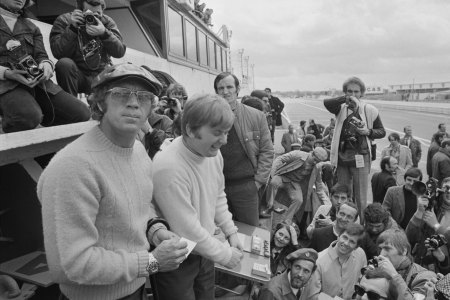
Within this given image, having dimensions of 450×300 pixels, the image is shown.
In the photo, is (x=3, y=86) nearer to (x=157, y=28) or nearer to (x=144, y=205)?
(x=144, y=205)

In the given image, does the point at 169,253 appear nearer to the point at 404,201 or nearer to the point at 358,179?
the point at 358,179

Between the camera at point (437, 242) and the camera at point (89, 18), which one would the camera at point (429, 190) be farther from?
the camera at point (89, 18)

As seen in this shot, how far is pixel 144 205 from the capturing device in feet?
5.71

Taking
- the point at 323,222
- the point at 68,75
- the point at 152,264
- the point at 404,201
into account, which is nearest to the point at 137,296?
the point at 152,264

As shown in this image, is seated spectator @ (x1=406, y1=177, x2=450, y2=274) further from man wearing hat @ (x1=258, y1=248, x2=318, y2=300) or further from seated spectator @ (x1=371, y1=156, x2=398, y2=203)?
man wearing hat @ (x1=258, y1=248, x2=318, y2=300)

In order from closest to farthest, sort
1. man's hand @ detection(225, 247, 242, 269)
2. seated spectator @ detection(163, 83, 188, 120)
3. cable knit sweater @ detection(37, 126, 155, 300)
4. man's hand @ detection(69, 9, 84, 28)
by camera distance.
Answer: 1. cable knit sweater @ detection(37, 126, 155, 300)
2. man's hand @ detection(225, 247, 242, 269)
3. man's hand @ detection(69, 9, 84, 28)
4. seated spectator @ detection(163, 83, 188, 120)

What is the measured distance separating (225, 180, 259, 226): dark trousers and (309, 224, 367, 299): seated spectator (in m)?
0.88

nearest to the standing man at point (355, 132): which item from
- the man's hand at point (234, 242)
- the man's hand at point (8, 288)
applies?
the man's hand at point (234, 242)

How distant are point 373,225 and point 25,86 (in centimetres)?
379

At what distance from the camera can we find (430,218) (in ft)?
13.7

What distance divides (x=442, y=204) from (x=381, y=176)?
1.62m

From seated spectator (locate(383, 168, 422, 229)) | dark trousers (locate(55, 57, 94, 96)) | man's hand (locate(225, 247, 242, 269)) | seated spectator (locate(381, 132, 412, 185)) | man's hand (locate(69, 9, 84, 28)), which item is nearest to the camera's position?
man's hand (locate(225, 247, 242, 269))

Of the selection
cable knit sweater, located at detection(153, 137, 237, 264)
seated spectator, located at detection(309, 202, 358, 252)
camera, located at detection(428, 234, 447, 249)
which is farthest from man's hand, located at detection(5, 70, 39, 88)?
camera, located at detection(428, 234, 447, 249)

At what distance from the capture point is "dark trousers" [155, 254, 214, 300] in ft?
6.79
